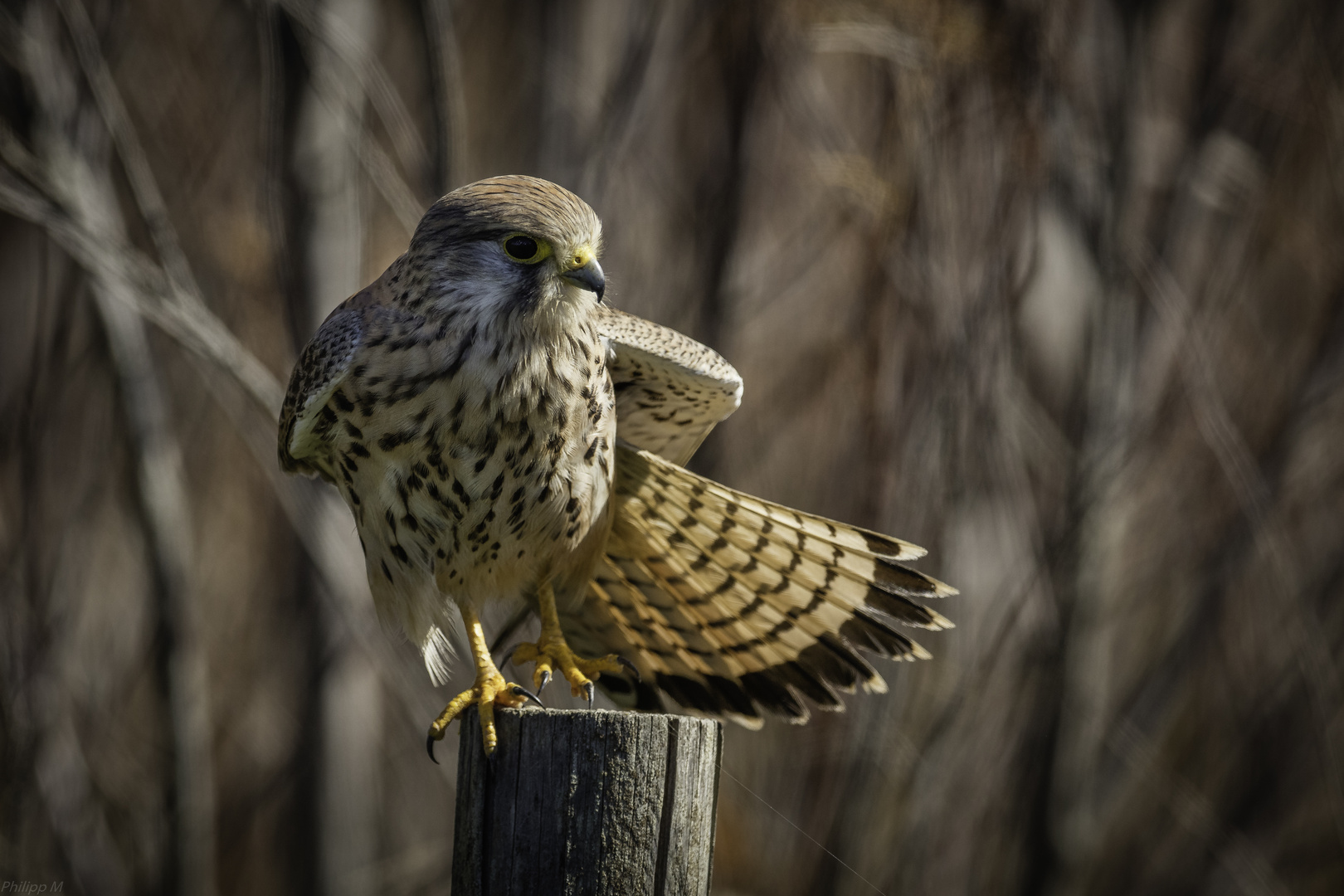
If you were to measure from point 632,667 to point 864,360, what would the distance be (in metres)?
2.40

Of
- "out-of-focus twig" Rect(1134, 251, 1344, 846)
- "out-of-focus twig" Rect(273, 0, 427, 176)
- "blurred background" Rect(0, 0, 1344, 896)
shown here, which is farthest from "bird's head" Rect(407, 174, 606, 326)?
"out-of-focus twig" Rect(1134, 251, 1344, 846)

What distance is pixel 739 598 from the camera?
2713 millimetres

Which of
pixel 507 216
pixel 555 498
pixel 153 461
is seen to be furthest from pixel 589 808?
pixel 153 461

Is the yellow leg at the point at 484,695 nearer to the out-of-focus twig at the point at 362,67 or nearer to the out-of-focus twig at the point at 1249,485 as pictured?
the out-of-focus twig at the point at 362,67

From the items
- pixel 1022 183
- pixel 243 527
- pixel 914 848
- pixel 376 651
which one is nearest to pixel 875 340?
pixel 1022 183

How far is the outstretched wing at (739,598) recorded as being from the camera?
2516 millimetres

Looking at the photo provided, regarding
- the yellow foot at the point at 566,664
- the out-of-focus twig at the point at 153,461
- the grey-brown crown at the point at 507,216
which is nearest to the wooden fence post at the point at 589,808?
the yellow foot at the point at 566,664

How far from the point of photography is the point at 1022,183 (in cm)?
443

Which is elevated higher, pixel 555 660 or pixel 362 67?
pixel 362 67

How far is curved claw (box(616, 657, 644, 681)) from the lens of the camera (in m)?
2.82

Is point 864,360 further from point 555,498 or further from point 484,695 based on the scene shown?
point 484,695

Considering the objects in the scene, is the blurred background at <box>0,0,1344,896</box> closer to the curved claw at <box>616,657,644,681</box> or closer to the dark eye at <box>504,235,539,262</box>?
the curved claw at <box>616,657,644,681</box>

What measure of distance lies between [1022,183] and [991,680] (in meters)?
2.17

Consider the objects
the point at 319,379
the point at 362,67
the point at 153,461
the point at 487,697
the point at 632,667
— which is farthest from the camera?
the point at 153,461
